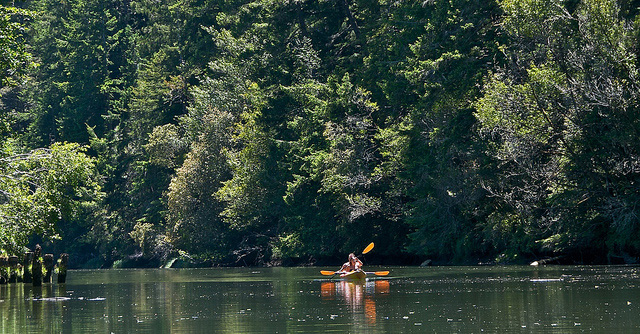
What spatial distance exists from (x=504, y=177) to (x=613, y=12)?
861 centimetres

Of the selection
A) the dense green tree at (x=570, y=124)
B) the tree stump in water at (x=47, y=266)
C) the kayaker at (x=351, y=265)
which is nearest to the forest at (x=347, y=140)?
the dense green tree at (x=570, y=124)

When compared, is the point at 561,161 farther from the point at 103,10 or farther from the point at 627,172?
the point at 103,10

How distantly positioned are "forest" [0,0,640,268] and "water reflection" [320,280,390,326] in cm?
1014

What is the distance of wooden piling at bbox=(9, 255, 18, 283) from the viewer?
36969mm

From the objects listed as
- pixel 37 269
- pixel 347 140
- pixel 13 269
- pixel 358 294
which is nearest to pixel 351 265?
pixel 358 294

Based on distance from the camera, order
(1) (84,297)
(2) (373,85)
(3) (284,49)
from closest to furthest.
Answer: (1) (84,297)
(2) (373,85)
(3) (284,49)

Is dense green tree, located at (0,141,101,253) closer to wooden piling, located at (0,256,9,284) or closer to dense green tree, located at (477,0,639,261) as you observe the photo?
wooden piling, located at (0,256,9,284)

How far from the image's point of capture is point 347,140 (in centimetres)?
5128

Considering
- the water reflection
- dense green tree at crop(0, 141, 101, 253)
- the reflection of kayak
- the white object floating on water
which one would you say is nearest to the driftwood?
dense green tree at crop(0, 141, 101, 253)

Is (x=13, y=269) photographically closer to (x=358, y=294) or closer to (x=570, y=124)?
(x=358, y=294)

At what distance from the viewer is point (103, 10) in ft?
289

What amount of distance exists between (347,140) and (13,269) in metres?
19.0

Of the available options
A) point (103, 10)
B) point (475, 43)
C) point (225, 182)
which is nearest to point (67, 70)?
point (103, 10)

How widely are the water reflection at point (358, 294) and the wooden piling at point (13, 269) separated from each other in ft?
36.7
